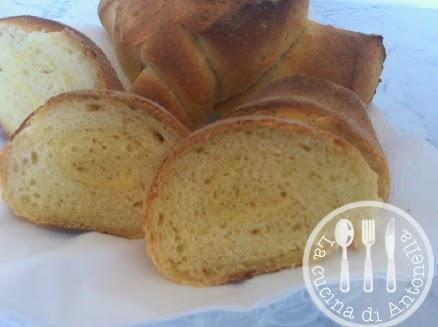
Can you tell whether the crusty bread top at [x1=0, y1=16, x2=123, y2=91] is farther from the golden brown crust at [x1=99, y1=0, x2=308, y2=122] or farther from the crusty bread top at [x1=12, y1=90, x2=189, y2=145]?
the crusty bread top at [x1=12, y1=90, x2=189, y2=145]

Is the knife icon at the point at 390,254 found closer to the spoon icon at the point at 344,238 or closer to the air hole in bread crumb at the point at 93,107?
the spoon icon at the point at 344,238

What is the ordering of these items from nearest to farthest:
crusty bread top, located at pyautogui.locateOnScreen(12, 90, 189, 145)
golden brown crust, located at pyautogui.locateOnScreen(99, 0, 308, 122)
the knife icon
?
the knife icon
crusty bread top, located at pyautogui.locateOnScreen(12, 90, 189, 145)
golden brown crust, located at pyautogui.locateOnScreen(99, 0, 308, 122)

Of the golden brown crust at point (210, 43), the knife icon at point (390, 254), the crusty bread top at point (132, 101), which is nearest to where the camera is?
the knife icon at point (390, 254)

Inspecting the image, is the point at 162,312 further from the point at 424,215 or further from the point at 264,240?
the point at 424,215

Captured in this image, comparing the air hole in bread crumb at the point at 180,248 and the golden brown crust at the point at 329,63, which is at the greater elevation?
the golden brown crust at the point at 329,63

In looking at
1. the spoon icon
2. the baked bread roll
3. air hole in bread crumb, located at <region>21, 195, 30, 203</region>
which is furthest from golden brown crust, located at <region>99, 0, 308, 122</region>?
the spoon icon

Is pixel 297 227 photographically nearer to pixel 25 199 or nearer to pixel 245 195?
pixel 245 195

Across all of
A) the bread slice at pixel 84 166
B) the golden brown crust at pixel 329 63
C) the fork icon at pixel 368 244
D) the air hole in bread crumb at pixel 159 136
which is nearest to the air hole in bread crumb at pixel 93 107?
the bread slice at pixel 84 166

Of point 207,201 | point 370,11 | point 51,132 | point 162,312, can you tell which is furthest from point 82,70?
point 370,11

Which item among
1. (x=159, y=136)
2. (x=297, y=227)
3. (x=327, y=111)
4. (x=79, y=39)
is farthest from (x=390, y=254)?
(x=79, y=39)
